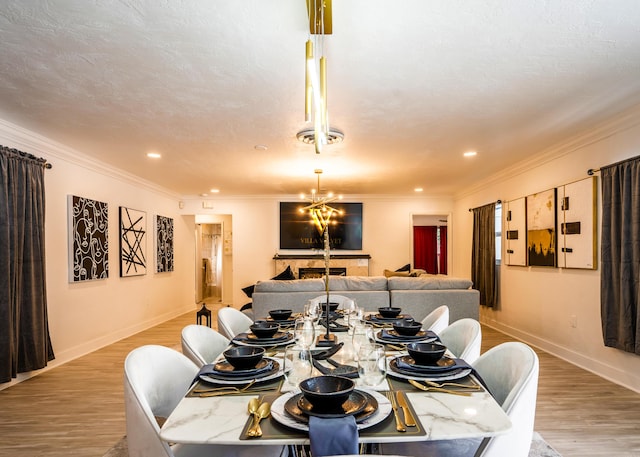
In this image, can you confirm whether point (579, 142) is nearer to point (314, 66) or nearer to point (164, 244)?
point (314, 66)

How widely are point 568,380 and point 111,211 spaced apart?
577 cm

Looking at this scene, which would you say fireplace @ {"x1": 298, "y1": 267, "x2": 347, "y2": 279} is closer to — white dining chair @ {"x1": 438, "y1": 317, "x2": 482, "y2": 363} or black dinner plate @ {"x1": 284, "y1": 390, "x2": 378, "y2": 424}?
white dining chair @ {"x1": 438, "y1": 317, "x2": 482, "y2": 363}

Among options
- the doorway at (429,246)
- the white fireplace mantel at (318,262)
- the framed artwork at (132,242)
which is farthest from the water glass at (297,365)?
the doorway at (429,246)

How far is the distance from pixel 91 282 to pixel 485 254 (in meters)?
5.79

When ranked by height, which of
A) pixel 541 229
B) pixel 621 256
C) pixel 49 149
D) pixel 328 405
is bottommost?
pixel 328 405

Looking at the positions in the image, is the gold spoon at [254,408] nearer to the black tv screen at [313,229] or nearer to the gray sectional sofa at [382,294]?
the gray sectional sofa at [382,294]

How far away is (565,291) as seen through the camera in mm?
4570

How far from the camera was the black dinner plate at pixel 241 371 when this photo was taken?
1.54 meters

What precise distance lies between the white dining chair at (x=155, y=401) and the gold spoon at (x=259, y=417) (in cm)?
33

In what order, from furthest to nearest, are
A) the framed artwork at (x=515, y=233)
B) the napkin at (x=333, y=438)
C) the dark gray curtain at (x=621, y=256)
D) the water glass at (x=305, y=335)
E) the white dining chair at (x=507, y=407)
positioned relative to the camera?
the framed artwork at (x=515, y=233) < the dark gray curtain at (x=621, y=256) < the water glass at (x=305, y=335) < the white dining chair at (x=507, y=407) < the napkin at (x=333, y=438)

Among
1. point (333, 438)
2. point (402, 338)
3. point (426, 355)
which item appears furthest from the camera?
point (402, 338)

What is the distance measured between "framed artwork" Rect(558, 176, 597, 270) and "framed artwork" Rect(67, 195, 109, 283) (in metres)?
5.57

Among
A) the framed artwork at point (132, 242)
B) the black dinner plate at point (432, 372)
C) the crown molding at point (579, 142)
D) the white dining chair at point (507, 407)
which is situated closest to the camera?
the white dining chair at point (507, 407)

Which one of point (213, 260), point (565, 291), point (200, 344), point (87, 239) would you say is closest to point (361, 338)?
point (200, 344)
